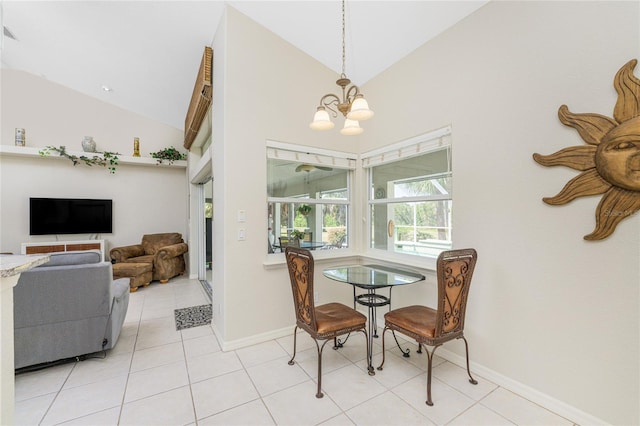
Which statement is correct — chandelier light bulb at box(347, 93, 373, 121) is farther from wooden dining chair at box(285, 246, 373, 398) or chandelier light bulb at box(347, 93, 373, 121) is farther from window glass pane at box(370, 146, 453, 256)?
window glass pane at box(370, 146, 453, 256)

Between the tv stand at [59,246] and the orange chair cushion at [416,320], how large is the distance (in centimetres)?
563

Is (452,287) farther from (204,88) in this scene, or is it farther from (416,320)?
(204,88)

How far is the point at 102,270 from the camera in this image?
236 centimetres

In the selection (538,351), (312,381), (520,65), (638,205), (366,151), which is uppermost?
(520,65)

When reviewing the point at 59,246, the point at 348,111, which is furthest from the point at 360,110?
the point at 59,246

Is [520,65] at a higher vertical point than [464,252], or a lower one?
higher

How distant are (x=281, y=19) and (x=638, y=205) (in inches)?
121

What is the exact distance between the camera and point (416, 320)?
6.95ft

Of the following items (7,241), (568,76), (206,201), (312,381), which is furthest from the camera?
(206,201)

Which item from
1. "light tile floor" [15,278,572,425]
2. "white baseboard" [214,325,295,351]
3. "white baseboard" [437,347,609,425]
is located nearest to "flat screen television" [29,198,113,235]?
"light tile floor" [15,278,572,425]

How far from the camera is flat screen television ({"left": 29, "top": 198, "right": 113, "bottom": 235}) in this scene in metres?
5.18

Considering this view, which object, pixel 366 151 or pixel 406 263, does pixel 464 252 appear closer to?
pixel 406 263

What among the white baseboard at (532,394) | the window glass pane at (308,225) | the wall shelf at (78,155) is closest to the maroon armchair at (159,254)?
the wall shelf at (78,155)

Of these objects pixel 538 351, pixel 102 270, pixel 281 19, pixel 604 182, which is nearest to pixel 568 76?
pixel 604 182
